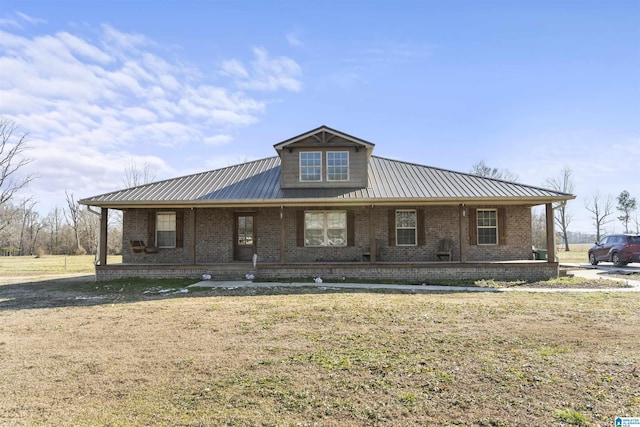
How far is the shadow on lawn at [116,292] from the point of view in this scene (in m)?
9.99

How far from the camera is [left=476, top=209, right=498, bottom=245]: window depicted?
15317 millimetres

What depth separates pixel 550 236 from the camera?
13453 mm

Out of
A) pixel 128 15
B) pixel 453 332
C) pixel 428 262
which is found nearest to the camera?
pixel 453 332

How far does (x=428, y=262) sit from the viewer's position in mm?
14477

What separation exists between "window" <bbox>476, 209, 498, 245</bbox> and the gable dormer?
4958mm

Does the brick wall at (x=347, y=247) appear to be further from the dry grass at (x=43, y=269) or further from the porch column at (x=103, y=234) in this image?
the dry grass at (x=43, y=269)

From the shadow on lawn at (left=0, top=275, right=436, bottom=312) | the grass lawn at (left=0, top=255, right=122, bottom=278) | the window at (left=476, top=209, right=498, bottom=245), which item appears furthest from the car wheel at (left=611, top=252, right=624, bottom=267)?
the grass lawn at (left=0, top=255, right=122, bottom=278)

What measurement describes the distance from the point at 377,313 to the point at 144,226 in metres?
11.4

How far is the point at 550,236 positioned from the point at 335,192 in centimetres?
769

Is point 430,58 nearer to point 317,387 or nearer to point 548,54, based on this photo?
point 548,54

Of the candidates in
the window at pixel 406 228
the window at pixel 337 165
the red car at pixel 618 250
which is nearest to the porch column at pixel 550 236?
the window at pixel 406 228

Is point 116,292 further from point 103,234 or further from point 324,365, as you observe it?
point 324,365

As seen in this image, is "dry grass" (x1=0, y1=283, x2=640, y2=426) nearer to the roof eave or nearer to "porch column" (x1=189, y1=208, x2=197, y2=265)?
the roof eave

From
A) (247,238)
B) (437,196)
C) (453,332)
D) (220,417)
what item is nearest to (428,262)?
(437,196)
